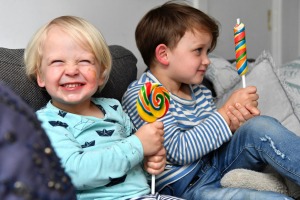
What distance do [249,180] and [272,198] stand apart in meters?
0.13

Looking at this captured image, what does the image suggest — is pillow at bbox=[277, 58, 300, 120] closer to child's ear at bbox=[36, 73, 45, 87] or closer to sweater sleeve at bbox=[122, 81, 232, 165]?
sweater sleeve at bbox=[122, 81, 232, 165]

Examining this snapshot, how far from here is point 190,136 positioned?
4.58 feet

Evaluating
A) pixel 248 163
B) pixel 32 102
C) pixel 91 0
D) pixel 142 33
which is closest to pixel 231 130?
pixel 248 163

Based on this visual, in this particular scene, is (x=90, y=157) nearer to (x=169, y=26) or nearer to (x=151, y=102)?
(x=151, y=102)

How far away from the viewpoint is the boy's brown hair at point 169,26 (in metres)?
1.53

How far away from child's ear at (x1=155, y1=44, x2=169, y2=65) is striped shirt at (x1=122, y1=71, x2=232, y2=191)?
8cm

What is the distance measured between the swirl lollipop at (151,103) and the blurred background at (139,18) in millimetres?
691

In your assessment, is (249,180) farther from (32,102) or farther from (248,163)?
(32,102)

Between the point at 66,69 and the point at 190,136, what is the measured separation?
49 centimetres

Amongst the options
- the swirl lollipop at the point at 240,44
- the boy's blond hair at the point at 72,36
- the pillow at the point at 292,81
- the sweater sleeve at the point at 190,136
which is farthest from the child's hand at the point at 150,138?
the pillow at the point at 292,81

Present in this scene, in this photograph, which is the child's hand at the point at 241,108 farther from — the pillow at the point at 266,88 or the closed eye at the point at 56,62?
the closed eye at the point at 56,62

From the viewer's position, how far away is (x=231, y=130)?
A: 1549mm

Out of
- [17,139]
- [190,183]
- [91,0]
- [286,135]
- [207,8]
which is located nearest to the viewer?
[17,139]

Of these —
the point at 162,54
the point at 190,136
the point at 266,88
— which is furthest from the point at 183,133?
the point at 266,88
